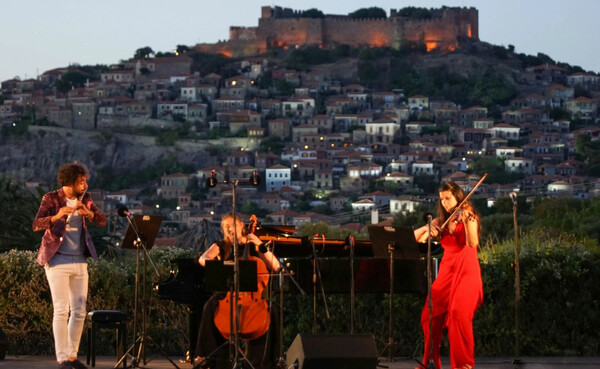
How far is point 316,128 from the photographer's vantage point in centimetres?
10712

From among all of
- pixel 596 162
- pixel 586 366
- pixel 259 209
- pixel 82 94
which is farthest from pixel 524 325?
pixel 82 94

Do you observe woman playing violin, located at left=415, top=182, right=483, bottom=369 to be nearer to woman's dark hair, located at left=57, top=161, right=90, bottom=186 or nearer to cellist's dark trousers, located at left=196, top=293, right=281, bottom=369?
cellist's dark trousers, located at left=196, top=293, right=281, bottom=369

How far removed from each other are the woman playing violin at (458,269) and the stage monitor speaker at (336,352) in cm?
64

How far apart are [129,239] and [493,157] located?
306 ft

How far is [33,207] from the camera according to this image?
1370 cm

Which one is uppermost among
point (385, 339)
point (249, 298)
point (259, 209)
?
point (249, 298)

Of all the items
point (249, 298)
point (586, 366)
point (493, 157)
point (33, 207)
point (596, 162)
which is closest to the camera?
point (249, 298)

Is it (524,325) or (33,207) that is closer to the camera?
(524,325)

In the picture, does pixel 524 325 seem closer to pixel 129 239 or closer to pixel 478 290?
pixel 478 290

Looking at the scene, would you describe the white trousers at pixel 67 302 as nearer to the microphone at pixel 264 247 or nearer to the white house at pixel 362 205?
the microphone at pixel 264 247

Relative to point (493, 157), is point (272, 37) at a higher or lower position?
higher

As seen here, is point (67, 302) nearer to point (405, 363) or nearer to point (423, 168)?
point (405, 363)

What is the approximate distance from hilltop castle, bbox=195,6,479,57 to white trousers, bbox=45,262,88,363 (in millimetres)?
114334

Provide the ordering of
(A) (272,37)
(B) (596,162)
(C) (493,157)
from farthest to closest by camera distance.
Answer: (A) (272,37), (C) (493,157), (B) (596,162)
